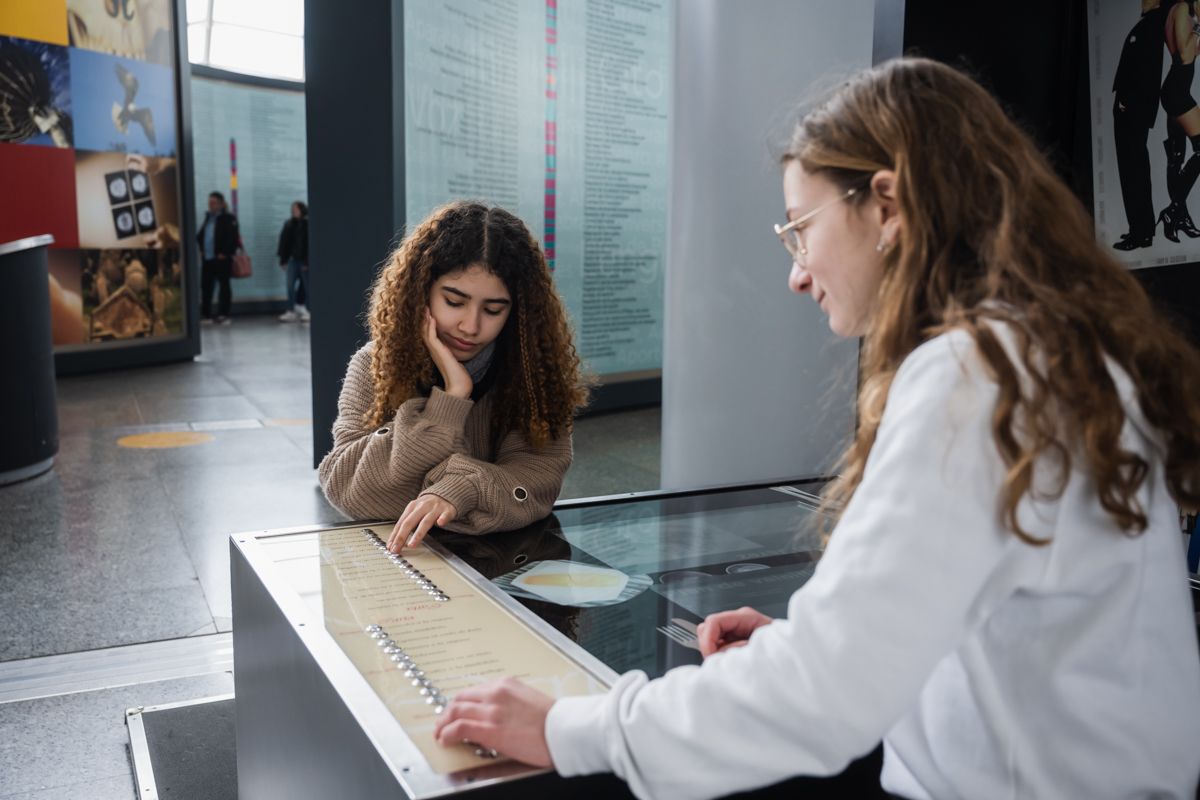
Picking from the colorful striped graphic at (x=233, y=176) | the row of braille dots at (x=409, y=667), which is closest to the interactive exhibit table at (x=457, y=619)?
the row of braille dots at (x=409, y=667)

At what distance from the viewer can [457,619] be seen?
1457 millimetres

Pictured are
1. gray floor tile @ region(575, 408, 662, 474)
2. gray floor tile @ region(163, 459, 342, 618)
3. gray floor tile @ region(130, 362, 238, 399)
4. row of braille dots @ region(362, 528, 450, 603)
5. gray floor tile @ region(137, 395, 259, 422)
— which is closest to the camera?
row of braille dots @ region(362, 528, 450, 603)

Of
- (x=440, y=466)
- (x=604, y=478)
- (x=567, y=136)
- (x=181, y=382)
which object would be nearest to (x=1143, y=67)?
(x=440, y=466)

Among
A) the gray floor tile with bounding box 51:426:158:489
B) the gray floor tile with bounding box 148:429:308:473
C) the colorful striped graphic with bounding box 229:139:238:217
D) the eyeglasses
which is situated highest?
the colorful striped graphic with bounding box 229:139:238:217

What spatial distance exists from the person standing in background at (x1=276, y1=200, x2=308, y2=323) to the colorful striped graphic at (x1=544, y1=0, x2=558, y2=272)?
8.89 metres

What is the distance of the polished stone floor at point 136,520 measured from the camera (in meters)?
2.79

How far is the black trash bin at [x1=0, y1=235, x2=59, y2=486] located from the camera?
17.7 ft

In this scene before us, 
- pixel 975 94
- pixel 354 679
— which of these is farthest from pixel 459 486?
pixel 975 94

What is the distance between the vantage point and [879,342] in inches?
40.8

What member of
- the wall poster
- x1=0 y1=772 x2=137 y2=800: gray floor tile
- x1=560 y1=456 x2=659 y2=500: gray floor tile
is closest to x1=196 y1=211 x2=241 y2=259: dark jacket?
the wall poster

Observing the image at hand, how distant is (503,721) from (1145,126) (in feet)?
6.50

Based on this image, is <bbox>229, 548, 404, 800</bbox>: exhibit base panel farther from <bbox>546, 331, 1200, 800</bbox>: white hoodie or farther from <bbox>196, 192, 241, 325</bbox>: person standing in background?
<bbox>196, 192, 241, 325</bbox>: person standing in background

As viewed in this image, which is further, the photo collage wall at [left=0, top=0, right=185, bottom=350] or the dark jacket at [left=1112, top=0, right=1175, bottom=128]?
the photo collage wall at [left=0, top=0, right=185, bottom=350]

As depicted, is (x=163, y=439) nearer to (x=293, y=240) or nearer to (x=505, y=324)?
(x=505, y=324)
